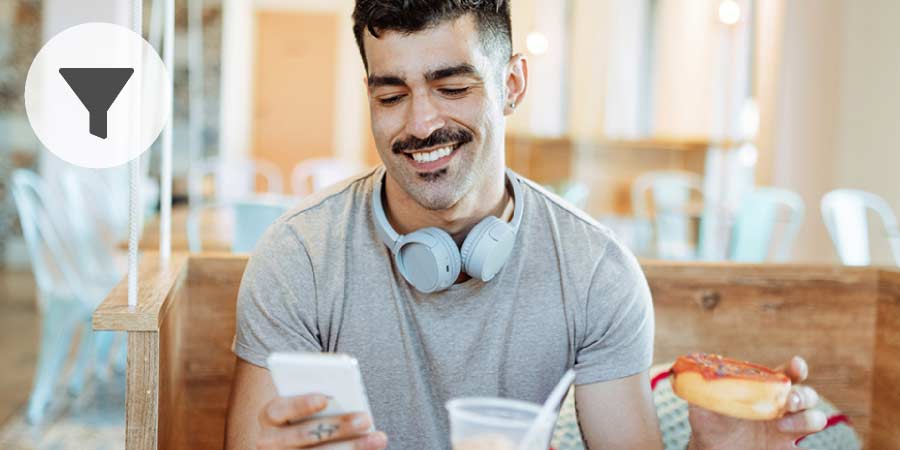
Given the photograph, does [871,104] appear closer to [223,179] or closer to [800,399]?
[223,179]

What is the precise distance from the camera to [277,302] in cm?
132

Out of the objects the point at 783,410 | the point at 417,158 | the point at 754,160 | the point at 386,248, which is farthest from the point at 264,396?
the point at 754,160

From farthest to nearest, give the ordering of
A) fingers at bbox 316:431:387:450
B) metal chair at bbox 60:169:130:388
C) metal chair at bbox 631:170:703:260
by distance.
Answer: metal chair at bbox 631:170:703:260 → metal chair at bbox 60:169:130:388 → fingers at bbox 316:431:387:450

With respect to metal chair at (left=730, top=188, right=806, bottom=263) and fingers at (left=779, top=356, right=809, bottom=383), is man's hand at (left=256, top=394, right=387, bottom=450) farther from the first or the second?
metal chair at (left=730, top=188, right=806, bottom=263)

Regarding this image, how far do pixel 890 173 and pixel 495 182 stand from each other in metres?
4.00

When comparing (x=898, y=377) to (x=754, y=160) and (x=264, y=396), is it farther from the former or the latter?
(x=754, y=160)

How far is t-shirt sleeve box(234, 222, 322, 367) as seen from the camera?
4.26ft

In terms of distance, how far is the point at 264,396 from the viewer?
1272 mm

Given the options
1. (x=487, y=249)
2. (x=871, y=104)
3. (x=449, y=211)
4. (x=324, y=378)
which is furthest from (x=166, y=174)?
(x=871, y=104)

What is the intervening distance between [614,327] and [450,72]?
0.42 m

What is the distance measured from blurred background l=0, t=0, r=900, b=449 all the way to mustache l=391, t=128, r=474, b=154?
5.92 ft

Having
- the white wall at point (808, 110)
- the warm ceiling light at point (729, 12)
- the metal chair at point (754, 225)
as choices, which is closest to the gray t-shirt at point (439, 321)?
the metal chair at point (754, 225)

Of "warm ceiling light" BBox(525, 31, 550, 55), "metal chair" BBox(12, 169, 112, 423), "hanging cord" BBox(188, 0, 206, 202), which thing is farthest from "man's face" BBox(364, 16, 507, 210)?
"hanging cord" BBox(188, 0, 206, 202)

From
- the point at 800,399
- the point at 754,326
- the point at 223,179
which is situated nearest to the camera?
the point at 800,399
